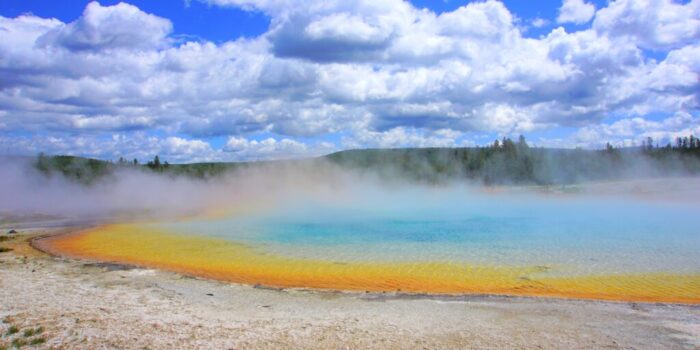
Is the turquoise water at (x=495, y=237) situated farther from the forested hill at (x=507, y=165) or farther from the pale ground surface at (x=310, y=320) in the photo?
the forested hill at (x=507, y=165)

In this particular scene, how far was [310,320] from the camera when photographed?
22.2 feet

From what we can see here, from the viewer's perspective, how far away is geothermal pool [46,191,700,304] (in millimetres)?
9195

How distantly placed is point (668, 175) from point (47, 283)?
52.5 metres

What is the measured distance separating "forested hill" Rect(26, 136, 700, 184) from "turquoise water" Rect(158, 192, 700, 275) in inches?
1189

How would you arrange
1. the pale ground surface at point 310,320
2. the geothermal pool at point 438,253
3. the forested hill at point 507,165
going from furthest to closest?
the forested hill at point 507,165
the geothermal pool at point 438,253
the pale ground surface at point 310,320

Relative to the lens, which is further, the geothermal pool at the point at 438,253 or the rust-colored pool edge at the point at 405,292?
the geothermal pool at the point at 438,253

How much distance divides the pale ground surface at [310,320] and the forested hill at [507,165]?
4052 centimetres

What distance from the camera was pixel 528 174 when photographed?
5519 centimetres

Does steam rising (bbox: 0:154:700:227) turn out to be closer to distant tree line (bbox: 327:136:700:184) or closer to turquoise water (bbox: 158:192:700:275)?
distant tree line (bbox: 327:136:700:184)

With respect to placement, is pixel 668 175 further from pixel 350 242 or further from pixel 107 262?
pixel 107 262

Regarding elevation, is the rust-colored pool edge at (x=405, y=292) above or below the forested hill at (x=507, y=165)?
below

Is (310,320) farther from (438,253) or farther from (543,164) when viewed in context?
(543,164)

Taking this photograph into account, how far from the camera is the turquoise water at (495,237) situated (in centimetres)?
1117

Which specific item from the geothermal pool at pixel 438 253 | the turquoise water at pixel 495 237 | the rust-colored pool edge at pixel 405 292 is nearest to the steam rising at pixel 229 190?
the turquoise water at pixel 495 237
